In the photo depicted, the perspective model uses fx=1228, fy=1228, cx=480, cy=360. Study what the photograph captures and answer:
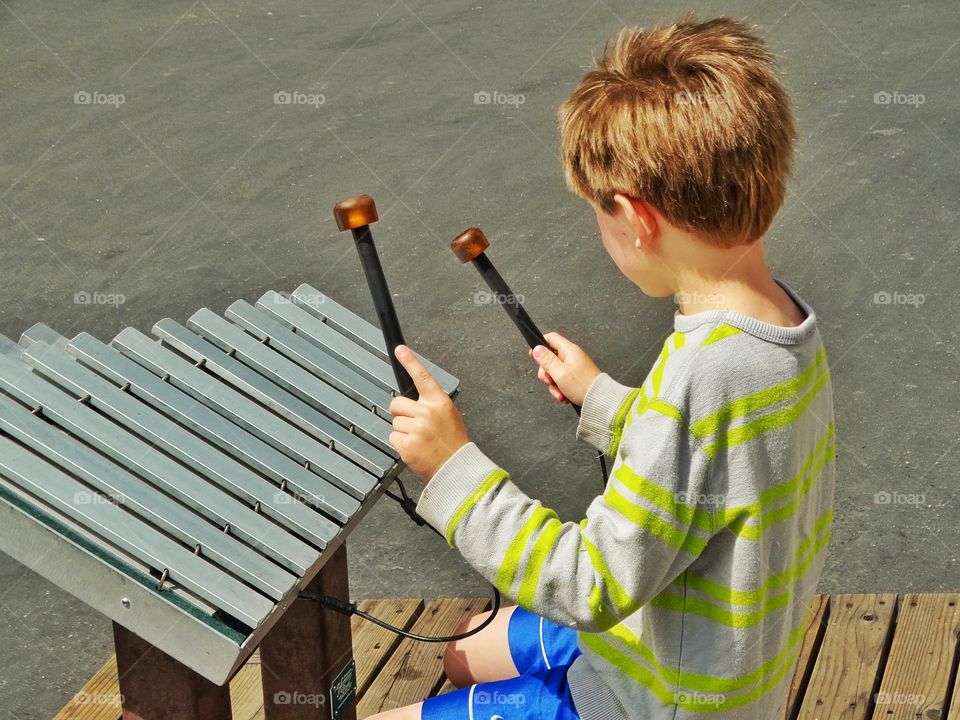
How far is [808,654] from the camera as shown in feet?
8.66

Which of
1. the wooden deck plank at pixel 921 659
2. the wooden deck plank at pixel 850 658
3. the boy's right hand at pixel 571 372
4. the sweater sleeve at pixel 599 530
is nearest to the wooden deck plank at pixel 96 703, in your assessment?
the boy's right hand at pixel 571 372

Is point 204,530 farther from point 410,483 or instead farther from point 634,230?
point 410,483

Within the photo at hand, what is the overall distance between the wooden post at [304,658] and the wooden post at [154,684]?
320 millimetres

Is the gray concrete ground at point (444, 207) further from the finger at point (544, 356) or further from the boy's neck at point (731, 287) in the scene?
the boy's neck at point (731, 287)

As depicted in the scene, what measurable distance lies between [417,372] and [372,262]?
0.16 m

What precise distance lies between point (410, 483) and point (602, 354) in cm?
103

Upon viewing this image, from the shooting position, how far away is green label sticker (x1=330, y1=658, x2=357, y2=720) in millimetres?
2121

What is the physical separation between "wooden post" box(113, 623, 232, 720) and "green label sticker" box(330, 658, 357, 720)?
39 cm

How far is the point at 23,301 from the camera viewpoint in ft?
16.8

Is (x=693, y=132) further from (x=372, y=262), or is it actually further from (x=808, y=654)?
(x=808, y=654)

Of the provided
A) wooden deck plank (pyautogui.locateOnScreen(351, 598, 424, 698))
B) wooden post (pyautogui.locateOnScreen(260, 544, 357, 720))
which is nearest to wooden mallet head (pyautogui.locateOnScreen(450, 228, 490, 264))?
wooden post (pyautogui.locateOnScreen(260, 544, 357, 720))

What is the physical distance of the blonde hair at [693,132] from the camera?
4.87ft

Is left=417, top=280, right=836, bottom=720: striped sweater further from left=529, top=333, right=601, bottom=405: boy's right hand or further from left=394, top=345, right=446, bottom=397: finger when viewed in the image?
left=529, top=333, right=601, bottom=405: boy's right hand

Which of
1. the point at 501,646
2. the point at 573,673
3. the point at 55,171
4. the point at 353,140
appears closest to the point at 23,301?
the point at 55,171
